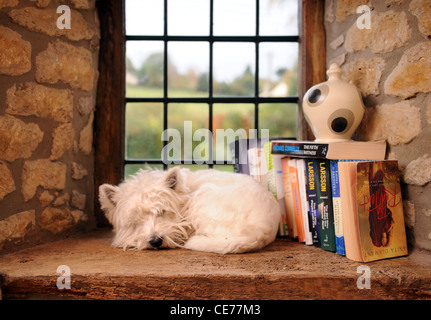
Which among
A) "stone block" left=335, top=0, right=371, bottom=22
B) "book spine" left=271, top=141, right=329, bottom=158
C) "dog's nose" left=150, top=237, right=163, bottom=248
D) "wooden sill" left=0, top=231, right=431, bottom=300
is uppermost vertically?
"stone block" left=335, top=0, right=371, bottom=22

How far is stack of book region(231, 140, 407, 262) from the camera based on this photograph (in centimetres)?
129

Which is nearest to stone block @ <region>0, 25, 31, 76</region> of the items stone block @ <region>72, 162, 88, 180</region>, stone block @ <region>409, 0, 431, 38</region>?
stone block @ <region>72, 162, 88, 180</region>

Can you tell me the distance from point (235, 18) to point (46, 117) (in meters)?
1.26

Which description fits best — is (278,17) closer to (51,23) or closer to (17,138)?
(51,23)

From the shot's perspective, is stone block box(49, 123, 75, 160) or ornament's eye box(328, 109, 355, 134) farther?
stone block box(49, 123, 75, 160)

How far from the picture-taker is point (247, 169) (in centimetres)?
180

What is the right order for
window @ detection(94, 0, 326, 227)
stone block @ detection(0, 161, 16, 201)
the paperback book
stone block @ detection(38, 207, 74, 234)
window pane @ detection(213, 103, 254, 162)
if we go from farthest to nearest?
1. window pane @ detection(213, 103, 254, 162)
2. window @ detection(94, 0, 326, 227)
3. stone block @ detection(38, 207, 74, 234)
4. stone block @ detection(0, 161, 16, 201)
5. the paperback book

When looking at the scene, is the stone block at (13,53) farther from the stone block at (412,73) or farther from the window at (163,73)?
the stone block at (412,73)

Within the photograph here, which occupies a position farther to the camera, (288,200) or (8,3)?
(288,200)

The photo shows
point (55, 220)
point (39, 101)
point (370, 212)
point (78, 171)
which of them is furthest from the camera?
point (78, 171)

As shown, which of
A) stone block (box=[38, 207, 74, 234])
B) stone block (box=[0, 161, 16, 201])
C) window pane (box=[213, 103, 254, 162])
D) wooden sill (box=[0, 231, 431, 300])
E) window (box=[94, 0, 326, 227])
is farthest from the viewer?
window pane (box=[213, 103, 254, 162])

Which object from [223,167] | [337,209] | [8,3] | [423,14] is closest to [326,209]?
[337,209]

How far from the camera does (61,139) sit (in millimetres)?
1654

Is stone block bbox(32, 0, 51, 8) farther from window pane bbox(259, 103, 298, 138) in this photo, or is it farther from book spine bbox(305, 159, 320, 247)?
book spine bbox(305, 159, 320, 247)
